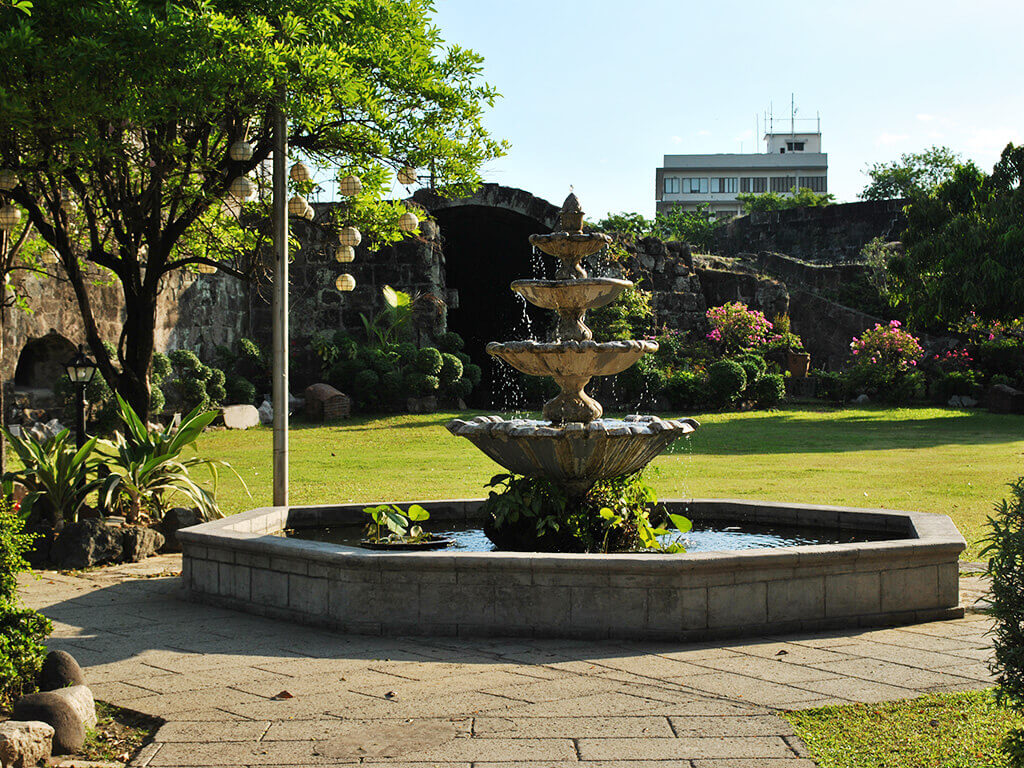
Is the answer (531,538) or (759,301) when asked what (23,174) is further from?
(759,301)

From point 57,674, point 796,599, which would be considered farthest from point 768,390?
point 57,674

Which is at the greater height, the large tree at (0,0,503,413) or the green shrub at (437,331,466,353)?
the large tree at (0,0,503,413)

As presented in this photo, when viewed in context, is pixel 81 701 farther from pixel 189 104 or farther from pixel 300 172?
pixel 300 172

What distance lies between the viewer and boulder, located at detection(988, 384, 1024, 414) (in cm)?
1978

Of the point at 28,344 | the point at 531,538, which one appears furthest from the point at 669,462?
the point at 28,344

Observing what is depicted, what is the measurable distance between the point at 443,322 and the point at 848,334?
10.2 m

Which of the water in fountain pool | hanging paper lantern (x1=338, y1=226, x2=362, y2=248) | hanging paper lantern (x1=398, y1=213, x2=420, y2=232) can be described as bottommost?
the water in fountain pool

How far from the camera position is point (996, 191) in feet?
63.6

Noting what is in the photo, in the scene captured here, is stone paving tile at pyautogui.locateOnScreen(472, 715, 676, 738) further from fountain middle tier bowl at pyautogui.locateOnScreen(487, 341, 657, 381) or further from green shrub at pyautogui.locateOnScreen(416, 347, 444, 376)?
green shrub at pyautogui.locateOnScreen(416, 347, 444, 376)

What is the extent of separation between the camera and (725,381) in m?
19.5

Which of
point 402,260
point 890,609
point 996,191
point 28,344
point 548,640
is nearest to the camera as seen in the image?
point 548,640

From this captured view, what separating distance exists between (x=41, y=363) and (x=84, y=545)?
8.42 m

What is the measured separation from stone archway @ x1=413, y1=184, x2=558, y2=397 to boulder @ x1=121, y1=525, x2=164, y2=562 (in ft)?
51.4

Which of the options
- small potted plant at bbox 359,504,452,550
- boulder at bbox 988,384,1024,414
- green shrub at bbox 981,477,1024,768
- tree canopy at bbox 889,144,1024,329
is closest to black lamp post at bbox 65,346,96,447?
small potted plant at bbox 359,504,452,550
